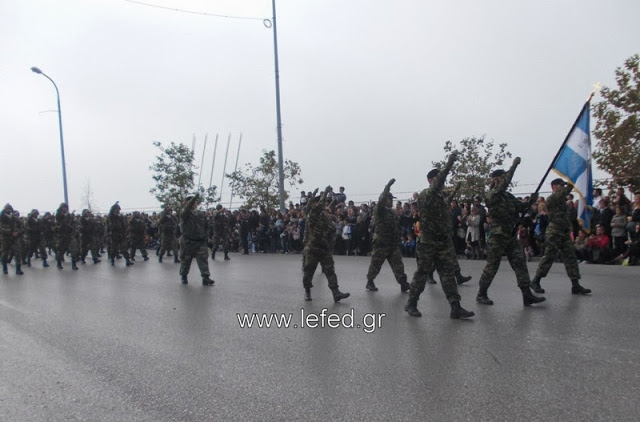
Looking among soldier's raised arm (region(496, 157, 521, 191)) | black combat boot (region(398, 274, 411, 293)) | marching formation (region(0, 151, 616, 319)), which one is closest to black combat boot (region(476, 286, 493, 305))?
marching formation (region(0, 151, 616, 319))

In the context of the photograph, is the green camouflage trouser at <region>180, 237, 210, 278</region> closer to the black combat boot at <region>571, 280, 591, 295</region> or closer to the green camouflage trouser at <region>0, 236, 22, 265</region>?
the green camouflage trouser at <region>0, 236, 22, 265</region>

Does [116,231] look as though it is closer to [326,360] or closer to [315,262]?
[315,262]

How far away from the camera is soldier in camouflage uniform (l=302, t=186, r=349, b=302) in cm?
923

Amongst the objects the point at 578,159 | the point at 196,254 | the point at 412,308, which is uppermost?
the point at 578,159

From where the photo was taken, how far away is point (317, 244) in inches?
367

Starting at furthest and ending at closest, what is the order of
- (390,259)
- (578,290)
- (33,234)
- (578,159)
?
(33,234) → (390,259) → (578,159) → (578,290)

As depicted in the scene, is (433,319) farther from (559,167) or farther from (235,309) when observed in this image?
(559,167)

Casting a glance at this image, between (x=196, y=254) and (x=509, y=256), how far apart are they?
6.58 metres

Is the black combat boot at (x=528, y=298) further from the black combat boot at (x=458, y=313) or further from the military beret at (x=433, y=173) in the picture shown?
the military beret at (x=433, y=173)

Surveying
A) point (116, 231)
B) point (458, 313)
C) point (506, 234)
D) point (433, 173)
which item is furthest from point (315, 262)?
point (116, 231)

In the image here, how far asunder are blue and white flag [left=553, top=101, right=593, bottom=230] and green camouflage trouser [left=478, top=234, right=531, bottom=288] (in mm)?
1783

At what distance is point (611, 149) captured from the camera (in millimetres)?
16703

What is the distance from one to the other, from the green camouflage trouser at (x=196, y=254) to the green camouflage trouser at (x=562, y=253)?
6.47 metres

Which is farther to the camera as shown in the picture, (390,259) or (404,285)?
(390,259)
